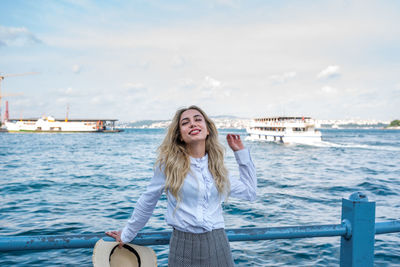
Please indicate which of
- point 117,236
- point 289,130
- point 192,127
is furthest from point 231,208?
point 289,130

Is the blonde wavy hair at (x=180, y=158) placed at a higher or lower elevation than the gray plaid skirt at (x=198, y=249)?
higher

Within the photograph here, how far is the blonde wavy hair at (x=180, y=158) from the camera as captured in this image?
7.01ft

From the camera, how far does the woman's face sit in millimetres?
2350

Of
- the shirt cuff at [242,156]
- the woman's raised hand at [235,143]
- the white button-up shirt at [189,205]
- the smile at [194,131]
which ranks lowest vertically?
the white button-up shirt at [189,205]

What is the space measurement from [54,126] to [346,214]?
124 m

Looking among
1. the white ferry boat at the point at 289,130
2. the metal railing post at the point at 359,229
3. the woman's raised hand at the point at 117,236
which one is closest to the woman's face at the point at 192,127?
the woman's raised hand at the point at 117,236

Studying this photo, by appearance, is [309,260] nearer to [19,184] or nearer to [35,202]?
[35,202]

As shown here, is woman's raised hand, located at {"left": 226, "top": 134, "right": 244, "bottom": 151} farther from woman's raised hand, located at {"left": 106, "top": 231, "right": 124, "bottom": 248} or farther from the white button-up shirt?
woman's raised hand, located at {"left": 106, "top": 231, "right": 124, "bottom": 248}

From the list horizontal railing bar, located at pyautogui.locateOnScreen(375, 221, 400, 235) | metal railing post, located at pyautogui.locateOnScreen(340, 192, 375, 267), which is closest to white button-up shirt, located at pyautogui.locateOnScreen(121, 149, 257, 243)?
metal railing post, located at pyautogui.locateOnScreen(340, 192, 375, 267)

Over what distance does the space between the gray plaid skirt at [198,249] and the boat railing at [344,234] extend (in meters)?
0.08

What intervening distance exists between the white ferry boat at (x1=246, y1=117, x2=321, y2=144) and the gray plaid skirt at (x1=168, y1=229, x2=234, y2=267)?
2207 inches

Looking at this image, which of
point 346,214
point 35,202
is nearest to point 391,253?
point 346,214

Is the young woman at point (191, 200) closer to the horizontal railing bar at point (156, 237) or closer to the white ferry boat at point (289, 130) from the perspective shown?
the horizontal railing bar at point (156, 237)

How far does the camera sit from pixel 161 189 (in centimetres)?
217
